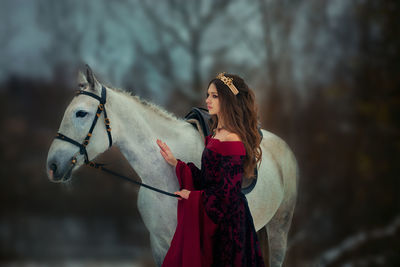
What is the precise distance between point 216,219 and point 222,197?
0.11m

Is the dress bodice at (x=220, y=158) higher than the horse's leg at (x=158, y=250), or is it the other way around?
the dress bodice at (x=220, y=158)

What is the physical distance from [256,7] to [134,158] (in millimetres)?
5154

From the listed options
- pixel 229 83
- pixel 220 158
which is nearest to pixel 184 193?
pixel 220 158

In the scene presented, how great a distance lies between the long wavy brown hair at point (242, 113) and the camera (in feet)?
5.62

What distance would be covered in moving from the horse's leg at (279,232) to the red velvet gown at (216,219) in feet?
2.83

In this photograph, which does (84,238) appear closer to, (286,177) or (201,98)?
(201,98)

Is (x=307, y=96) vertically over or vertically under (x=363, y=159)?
over

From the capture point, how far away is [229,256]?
1627 millimetres

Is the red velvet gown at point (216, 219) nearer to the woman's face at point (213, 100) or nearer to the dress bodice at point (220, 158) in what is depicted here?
the dress bodice at point (220, 158)

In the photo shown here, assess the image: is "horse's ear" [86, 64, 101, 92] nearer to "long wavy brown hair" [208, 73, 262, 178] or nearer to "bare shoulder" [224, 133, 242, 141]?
"long wavy brown hair" [208, 73, 262, 178]

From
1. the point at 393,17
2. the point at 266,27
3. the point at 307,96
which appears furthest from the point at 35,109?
the point at 393,17

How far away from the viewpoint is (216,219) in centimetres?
164

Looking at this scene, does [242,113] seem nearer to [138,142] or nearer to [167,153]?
[167,153]

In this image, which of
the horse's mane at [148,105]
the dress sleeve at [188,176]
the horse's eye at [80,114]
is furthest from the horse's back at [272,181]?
the horse's eye at [80,114]
